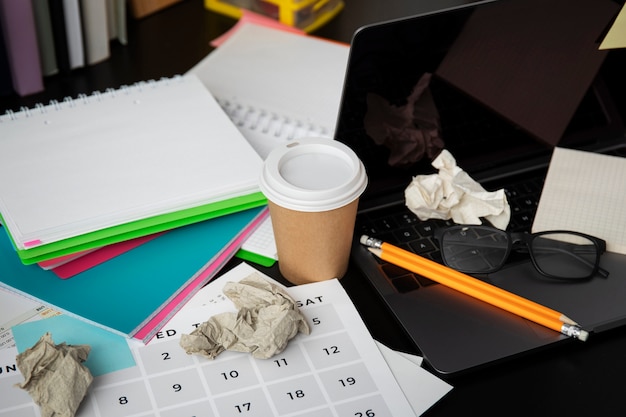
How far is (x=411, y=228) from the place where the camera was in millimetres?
866

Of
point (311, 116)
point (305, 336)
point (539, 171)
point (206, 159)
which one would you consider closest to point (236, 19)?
point (311, 116)

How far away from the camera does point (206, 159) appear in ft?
2.85

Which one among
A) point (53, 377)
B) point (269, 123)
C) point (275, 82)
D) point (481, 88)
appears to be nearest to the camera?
point (53, 377)

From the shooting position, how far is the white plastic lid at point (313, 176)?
717mm

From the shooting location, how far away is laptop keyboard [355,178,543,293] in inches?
31.7

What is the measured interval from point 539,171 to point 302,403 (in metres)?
0.47

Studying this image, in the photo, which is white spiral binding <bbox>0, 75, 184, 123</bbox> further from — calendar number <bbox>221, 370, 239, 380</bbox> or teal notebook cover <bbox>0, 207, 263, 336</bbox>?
calendar number <bbox>221, 370, 239, 380</bbox>

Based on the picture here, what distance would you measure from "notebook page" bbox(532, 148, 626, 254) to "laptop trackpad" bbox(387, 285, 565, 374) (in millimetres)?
157

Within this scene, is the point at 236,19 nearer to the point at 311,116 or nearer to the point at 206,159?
the point at 311,116

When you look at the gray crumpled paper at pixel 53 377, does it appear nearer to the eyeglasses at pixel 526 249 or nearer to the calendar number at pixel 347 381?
the calendar number at pixel 347 381

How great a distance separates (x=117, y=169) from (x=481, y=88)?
1.42 feet

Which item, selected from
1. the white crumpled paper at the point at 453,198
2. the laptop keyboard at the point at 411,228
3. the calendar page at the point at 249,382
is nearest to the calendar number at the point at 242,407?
the calendar page at the point at 249,382

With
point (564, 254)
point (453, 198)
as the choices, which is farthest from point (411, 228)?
point (564, 254)

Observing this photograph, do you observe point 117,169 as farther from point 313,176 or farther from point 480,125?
point 480,125
